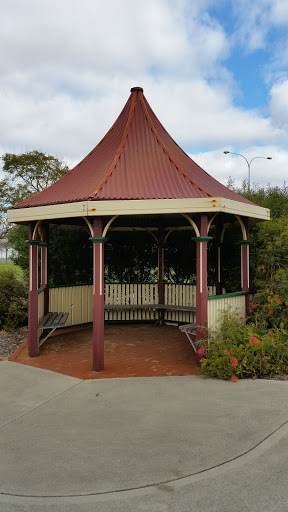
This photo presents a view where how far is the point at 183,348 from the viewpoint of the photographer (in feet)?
28.2

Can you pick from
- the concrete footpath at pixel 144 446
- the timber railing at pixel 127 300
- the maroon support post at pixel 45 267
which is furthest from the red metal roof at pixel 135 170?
the concrete footpath at pixel 144 446

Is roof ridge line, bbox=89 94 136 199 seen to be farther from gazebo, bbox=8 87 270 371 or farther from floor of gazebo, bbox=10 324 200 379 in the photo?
floor of gazebo, bbox=10 324 200 379

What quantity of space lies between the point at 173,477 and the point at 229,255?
7.36m

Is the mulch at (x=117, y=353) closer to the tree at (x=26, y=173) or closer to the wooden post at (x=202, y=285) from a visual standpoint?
the wooden post at (x=202, y=285)

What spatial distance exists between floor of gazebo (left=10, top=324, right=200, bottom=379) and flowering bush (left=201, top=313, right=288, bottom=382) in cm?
52

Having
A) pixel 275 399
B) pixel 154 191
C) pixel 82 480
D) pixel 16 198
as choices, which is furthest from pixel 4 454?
pixel 16 198

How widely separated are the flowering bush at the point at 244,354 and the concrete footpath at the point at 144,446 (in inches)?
11.9

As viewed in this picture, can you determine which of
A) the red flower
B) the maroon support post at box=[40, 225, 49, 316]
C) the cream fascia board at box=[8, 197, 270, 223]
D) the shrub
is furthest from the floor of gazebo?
the cream fascia board at box=[8, 197, 270, 223]

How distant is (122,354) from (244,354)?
2677 millimetres

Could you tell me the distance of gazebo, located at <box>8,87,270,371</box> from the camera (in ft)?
22.5

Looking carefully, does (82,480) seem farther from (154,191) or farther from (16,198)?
(16,198)

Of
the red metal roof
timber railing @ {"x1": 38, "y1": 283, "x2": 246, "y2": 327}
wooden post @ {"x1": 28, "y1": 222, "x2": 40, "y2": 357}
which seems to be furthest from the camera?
timber railing @ {"x1": 38, "y1": 283, "x2": 246, "y2": 327}

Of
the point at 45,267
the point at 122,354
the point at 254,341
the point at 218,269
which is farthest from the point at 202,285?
the point at 45,267

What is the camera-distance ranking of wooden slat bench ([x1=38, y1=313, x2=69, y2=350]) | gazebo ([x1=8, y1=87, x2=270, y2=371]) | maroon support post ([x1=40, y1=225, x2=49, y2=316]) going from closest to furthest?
gazebo ([x1=8, y1=87, x2=270, y2=371]), wooden slat bench ([x1=38, y1=313, x2=69, y2=350]), maroon support post ([x1=40, y1=225, x2=49, y2=316])
